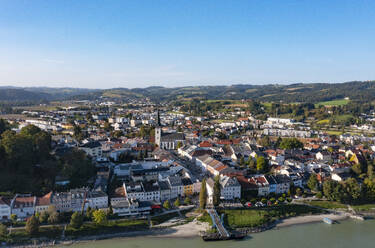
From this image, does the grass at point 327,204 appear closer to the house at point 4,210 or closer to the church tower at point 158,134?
the house at point 4,210

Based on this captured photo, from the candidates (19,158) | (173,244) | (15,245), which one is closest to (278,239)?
(173,244)

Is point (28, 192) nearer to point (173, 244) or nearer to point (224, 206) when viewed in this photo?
point (173, 244)

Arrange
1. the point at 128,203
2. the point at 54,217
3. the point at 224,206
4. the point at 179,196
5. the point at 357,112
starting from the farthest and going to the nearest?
the point at 357,112 → the point at 179,196 → the point at 224,206 → the point at 128,203 → the point at 54,217

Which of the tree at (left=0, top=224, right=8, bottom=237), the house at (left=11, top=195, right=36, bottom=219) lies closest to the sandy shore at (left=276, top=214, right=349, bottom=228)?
the house at (left=11, top=195, right=36, bottom=219)

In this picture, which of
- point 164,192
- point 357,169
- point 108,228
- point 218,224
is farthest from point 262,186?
point 108,228

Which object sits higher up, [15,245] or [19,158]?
[19,158]

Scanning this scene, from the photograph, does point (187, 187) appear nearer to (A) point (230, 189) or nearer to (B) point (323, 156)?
(A) point (230, 189)
